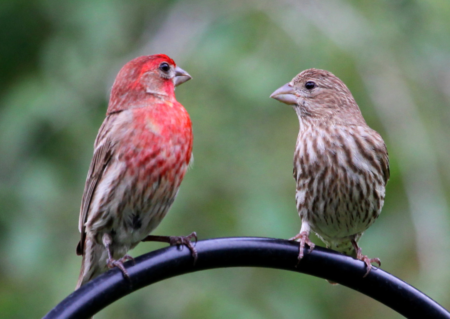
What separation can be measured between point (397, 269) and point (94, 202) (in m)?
2.69

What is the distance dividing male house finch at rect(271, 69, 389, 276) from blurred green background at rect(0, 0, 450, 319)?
1.22ft

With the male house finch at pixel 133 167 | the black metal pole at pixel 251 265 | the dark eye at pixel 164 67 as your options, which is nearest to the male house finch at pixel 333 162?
the dark eye at pixel 164 67

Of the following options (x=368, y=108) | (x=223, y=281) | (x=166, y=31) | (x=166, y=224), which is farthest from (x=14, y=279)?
(x=368, y=108)

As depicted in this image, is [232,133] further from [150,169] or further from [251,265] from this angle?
[251,265]

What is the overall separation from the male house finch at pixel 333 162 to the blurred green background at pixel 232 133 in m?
0.37

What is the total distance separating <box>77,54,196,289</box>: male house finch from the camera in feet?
13.0

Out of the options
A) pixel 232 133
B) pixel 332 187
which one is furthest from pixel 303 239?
pixel 232 133

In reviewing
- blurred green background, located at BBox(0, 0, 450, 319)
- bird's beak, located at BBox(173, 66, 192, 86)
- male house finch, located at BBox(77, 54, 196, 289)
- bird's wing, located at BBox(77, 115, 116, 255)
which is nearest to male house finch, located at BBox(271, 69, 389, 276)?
blurred green background, located at BBox(0, 0, 450, 319)

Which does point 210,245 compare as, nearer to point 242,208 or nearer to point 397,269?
point 242,208

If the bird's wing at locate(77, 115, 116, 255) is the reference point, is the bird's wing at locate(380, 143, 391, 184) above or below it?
above

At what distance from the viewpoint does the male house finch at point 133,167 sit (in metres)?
3.96

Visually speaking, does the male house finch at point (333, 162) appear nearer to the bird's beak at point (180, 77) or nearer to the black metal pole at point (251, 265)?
the bird's beak at point (180, 77)

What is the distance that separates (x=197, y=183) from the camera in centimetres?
511

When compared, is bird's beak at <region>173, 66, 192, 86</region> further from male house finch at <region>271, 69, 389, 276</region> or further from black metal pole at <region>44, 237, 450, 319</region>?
black metal pole at <region>44, 237, 450, 319</region>
